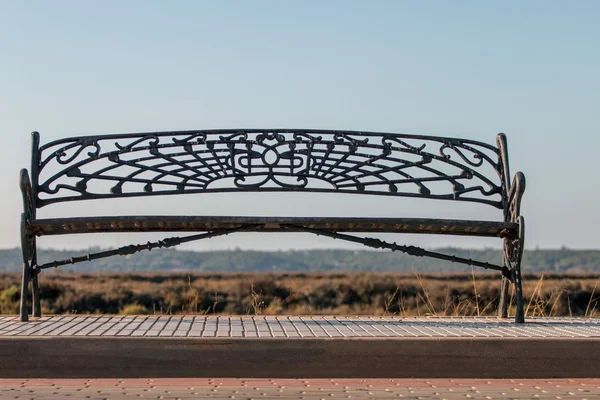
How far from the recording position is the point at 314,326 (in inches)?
224

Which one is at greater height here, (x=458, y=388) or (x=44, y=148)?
(x=44, y=148)

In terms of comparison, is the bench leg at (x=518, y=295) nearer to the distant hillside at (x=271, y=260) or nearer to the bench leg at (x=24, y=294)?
the bench leg at (x=24, y=294)

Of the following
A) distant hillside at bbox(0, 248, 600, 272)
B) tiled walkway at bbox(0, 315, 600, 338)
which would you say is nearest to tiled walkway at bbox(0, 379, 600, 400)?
tiled walkway at bbox(0, 315, 600, 338)

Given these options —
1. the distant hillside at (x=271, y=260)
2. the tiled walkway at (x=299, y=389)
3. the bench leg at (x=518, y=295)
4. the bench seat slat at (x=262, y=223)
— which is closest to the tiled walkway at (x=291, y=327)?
the bench leg at (x=518, y=295)

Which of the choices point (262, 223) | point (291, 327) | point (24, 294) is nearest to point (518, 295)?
point (291, 327)

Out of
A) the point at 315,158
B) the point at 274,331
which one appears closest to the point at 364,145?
the point at 315,158

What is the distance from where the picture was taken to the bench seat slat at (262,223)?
5.96 meters

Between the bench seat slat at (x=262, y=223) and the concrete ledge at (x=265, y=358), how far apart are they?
118cm

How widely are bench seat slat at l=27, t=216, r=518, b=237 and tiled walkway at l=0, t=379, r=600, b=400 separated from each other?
1.36 metres

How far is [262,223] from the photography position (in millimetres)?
6078

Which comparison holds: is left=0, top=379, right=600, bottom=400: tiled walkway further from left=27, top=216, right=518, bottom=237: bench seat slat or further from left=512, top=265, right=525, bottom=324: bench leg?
left=27, top=216, right=518, bottom=237: bench seat slat

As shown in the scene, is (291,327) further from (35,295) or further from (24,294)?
(35,295)

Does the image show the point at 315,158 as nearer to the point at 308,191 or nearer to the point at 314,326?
the point at 308,191

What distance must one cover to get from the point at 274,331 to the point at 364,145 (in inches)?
83.8
